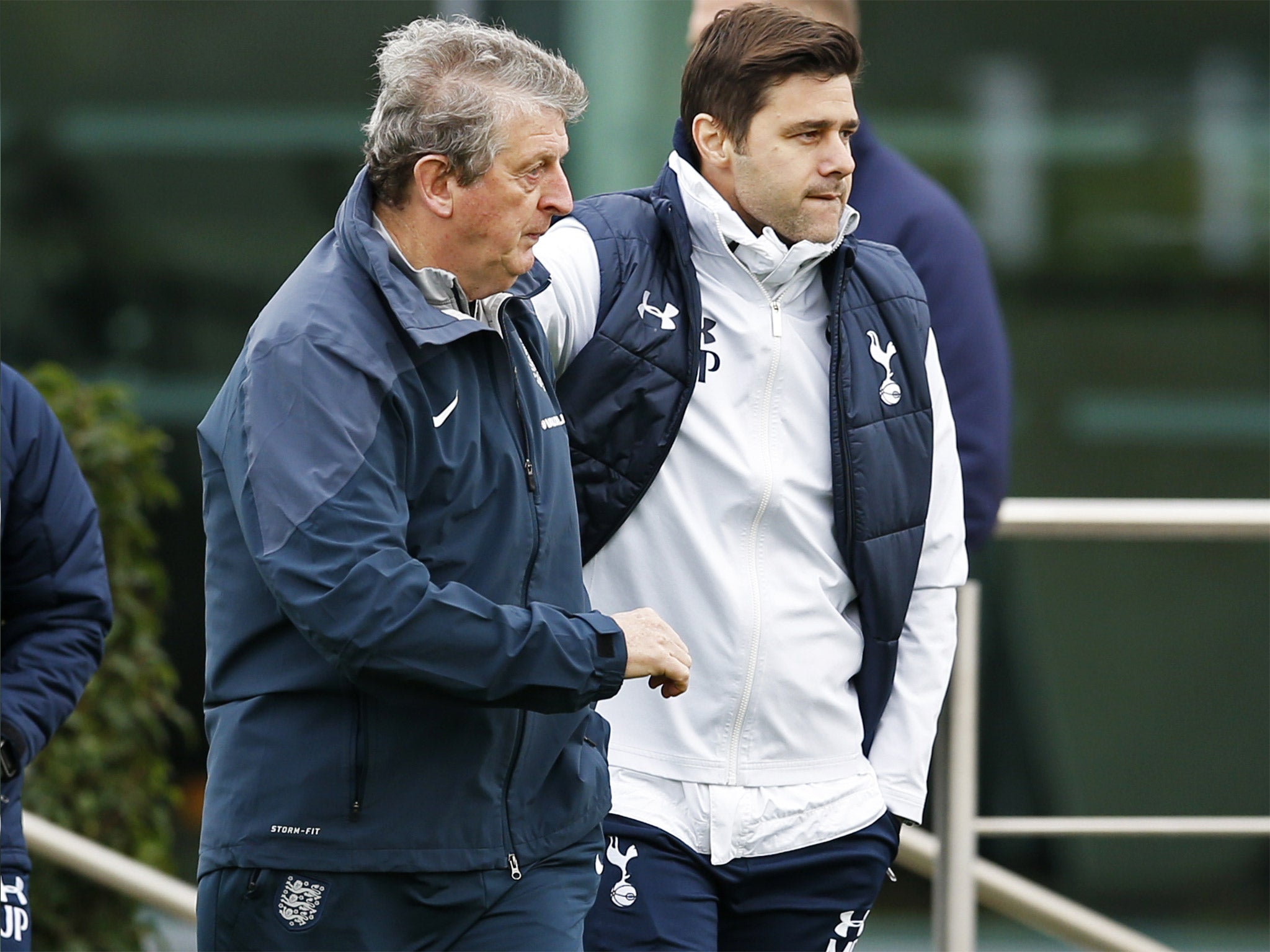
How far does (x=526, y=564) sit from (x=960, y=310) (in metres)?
1.19

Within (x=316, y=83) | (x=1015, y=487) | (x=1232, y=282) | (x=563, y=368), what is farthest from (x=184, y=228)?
(x=563, y=368)

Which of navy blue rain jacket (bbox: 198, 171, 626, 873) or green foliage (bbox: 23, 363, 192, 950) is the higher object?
navy blue rain jacket (bbox: 198, 171, 626, 873)

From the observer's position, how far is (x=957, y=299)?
3.20 meters

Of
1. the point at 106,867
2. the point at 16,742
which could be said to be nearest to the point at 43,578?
the point at 16,742

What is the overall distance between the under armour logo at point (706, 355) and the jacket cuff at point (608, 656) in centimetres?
59

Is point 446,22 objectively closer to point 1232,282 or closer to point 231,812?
point 231,812

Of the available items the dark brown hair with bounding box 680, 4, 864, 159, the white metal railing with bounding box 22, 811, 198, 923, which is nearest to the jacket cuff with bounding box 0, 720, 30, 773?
the white metal railing with bounding box 22, 811, 198, 923

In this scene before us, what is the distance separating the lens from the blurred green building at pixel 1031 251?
20.4 ft

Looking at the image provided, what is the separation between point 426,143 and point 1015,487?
4.54m

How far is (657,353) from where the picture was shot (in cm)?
270

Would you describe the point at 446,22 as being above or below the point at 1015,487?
above

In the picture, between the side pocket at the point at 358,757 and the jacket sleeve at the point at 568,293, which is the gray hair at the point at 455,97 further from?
the side pocket at the point at 358,757

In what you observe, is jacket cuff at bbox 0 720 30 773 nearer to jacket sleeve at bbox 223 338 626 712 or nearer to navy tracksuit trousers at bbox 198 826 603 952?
navy tracksuit trousers at bbox 198 826 603 952

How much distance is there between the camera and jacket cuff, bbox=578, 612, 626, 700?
2221 mm
